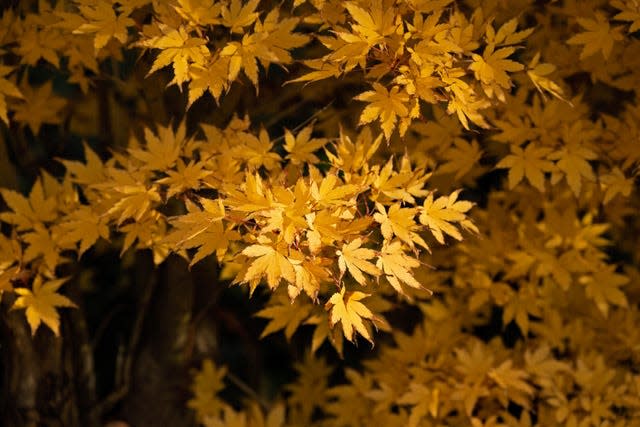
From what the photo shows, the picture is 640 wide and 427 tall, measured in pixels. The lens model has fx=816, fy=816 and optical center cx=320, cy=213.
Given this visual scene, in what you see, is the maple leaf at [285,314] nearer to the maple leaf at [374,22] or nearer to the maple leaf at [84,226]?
the maple leaf at [84,226]

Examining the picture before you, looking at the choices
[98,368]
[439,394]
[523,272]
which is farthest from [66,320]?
[523,272]

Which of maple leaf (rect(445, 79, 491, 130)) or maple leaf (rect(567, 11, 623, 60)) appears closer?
maple leaf (rect(445, 79, 491, 130))

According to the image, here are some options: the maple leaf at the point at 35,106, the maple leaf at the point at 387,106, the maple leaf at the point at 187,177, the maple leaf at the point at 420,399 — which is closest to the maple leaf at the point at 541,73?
the maple leaf at the point at 387,106

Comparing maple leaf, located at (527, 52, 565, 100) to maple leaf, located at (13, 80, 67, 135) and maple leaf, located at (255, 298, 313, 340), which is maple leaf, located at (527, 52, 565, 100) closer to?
maple leaf, located at (255, 298, 313, 340)

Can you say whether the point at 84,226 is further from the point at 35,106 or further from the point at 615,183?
the point at 615,183

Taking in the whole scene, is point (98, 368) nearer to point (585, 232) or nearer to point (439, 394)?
point (439, 394)

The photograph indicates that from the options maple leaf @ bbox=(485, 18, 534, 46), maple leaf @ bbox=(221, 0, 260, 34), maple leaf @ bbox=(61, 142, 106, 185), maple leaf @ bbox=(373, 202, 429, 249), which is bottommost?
maple leaf @ bbox=(61, 142, 106, 185)

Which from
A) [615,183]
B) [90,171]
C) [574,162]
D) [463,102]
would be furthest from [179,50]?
[615,183]

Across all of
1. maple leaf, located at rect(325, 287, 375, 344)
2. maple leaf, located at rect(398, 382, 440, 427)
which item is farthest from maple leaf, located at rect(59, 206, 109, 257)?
maple leaf, located at rect(398, 382, 440, 427)
